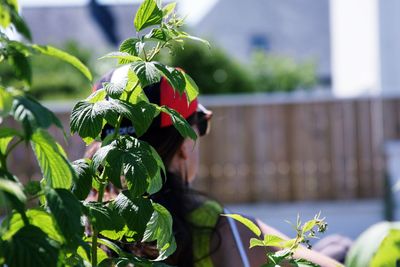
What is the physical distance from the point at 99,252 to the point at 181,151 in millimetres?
829

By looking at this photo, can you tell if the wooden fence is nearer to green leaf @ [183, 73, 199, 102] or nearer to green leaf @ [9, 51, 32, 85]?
green leaf @ [183, 73, 199, 102]

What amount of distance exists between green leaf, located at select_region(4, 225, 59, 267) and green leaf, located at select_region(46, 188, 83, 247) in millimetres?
27

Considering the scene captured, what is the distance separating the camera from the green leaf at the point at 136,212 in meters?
1.34

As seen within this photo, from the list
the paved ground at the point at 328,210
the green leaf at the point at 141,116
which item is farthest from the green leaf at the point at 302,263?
the paved ground at the point at 328,210

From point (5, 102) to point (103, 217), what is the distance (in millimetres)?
356

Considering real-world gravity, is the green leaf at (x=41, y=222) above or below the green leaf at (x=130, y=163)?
below

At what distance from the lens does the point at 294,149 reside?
11.4 metres

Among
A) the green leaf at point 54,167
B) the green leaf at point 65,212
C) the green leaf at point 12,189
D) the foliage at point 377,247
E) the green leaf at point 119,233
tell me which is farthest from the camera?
the green leaf at point 119,233

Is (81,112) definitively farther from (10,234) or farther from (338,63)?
(338,63)

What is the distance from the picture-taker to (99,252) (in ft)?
4.67

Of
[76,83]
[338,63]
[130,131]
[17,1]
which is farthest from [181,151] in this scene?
[338,63]

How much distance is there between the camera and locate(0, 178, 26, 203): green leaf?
3.26 feet

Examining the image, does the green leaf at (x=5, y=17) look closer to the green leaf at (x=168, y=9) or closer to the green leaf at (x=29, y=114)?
the green leaf at (x=29, y=114)

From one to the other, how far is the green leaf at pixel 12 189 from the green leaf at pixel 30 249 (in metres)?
0.06
